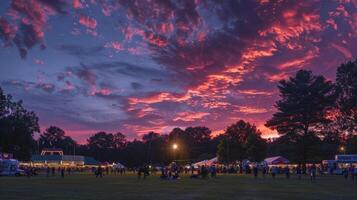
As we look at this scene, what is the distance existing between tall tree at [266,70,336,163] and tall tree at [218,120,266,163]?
1634 inches

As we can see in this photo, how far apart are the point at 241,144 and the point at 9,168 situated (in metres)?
74.5

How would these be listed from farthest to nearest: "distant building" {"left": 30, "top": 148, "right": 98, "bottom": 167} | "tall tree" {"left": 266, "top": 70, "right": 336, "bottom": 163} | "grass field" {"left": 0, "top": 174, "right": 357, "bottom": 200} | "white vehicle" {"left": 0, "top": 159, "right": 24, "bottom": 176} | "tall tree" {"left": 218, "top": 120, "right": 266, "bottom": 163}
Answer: "distant building" {"left": 30, "top": 148, "right": 98, "bottom": 167}, "tall tree" {"left": 218, "top": 120, "right": 266, "bottom": 163}, "tall tree" {"left": 266, "top": 70, "right": 336, "bottom": 163}, "white vehicle" {"left": 0, "top": 159, "right": 24, "bottom": 176}, "grass field" {"left": 0, "top": 174, "right": 357, "bottom": 200}

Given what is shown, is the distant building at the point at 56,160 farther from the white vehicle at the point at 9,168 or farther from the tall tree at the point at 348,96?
the tall tree at the point at 348,96

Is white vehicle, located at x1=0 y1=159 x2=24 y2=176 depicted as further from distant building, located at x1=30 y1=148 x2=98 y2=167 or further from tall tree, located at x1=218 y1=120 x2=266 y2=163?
distant building, located at x1=30 y1=148 x2=98 y2=167

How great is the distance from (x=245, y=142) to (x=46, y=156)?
68.9m

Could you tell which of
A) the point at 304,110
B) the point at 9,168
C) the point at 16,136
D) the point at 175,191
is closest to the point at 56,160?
the point at 16,136

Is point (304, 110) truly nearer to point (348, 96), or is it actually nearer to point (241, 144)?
point (348, 96)

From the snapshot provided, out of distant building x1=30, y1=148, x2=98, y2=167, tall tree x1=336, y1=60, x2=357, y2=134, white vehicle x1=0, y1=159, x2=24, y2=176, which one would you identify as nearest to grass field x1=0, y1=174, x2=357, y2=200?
white vehicle x1=0, y1=159, x2=24, y2=176

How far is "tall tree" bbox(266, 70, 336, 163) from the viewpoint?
8838cm

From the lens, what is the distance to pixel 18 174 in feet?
277

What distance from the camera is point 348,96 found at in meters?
92.6

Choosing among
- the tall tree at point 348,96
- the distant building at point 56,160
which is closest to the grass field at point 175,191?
the tall tree at point 348,96

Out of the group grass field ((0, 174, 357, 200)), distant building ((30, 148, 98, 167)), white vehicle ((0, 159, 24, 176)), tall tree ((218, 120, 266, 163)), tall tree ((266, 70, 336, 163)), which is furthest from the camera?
distant building ((30, 148, 98, 167))

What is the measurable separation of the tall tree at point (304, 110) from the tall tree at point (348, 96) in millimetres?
2553
